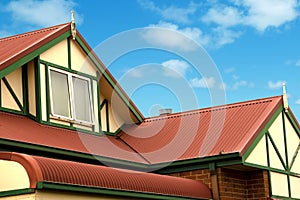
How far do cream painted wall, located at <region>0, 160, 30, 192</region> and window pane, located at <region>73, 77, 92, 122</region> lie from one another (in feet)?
20.6

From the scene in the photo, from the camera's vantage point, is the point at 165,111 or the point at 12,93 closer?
the point at 12,93

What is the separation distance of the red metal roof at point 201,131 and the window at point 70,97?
192 centimetres

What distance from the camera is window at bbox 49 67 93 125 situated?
17219 millimetres

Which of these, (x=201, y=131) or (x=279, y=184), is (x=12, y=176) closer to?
(x=201, y=131)

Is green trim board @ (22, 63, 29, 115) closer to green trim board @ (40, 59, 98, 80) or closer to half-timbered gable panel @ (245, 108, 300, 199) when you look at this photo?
green trim board @ (40, 59, 98, 80)

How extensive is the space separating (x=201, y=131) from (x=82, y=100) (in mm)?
3679

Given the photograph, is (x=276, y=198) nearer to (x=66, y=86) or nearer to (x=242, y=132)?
(x=242, y=132)

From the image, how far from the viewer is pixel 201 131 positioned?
19578 mm

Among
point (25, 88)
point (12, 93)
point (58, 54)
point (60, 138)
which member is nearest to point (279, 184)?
point (60, 138)

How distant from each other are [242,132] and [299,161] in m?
3.33

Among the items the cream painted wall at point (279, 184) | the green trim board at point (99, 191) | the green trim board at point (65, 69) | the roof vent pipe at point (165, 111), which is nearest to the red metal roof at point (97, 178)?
the green trim board at point (99, 191)

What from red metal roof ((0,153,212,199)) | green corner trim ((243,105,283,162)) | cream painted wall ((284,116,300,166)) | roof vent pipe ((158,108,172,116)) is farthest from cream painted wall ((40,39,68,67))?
cream painted wall ((284,116,300,166))

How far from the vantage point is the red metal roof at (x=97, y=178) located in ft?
37.1

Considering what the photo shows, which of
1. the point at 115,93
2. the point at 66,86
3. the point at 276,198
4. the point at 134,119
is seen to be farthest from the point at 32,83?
the point at 276,198
